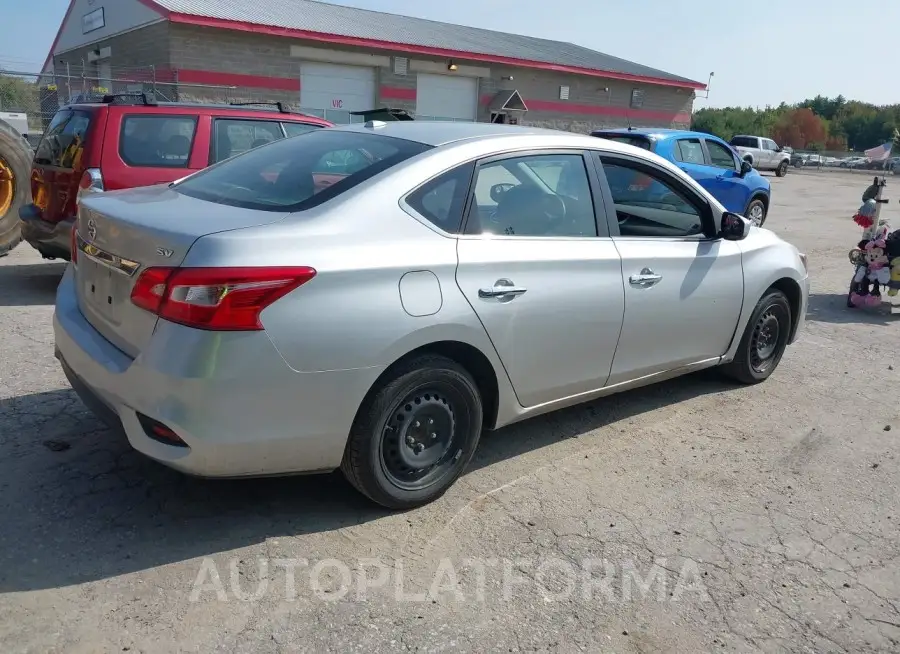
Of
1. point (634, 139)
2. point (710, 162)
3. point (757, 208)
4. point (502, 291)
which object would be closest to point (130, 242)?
point (502, 291)

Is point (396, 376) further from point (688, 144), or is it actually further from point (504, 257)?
point (688, 144)

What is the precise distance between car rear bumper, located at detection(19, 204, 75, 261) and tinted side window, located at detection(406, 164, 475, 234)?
4.31 metres

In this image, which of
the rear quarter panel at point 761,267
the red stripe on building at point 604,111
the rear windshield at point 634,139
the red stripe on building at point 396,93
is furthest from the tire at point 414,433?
the red stripe on building at point 604,111

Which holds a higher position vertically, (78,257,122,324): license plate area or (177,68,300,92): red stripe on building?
Answer: (177,68,300,92): red stripe on building

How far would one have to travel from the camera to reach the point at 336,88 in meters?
22.9

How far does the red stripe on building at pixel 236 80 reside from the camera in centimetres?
2009

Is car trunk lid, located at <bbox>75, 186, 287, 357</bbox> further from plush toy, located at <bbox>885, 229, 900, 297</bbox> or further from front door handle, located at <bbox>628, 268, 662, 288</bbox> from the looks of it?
plush toy, located at <bbox>885, 229, 900, 297</bbox>

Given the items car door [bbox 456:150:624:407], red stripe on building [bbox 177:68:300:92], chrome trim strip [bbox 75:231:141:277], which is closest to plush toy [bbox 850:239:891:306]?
car door [bbox 456:150:624:407]

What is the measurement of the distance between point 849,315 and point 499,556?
6351 mm

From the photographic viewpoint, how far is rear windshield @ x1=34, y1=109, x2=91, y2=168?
6723mm

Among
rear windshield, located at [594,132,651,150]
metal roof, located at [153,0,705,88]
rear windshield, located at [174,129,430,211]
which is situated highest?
metal roof, located at [153,0,705,88]

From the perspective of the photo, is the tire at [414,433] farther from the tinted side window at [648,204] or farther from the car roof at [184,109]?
the car roof at [184,109]

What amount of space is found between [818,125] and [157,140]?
76.0 meters

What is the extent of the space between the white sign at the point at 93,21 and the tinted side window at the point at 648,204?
81.3ft
